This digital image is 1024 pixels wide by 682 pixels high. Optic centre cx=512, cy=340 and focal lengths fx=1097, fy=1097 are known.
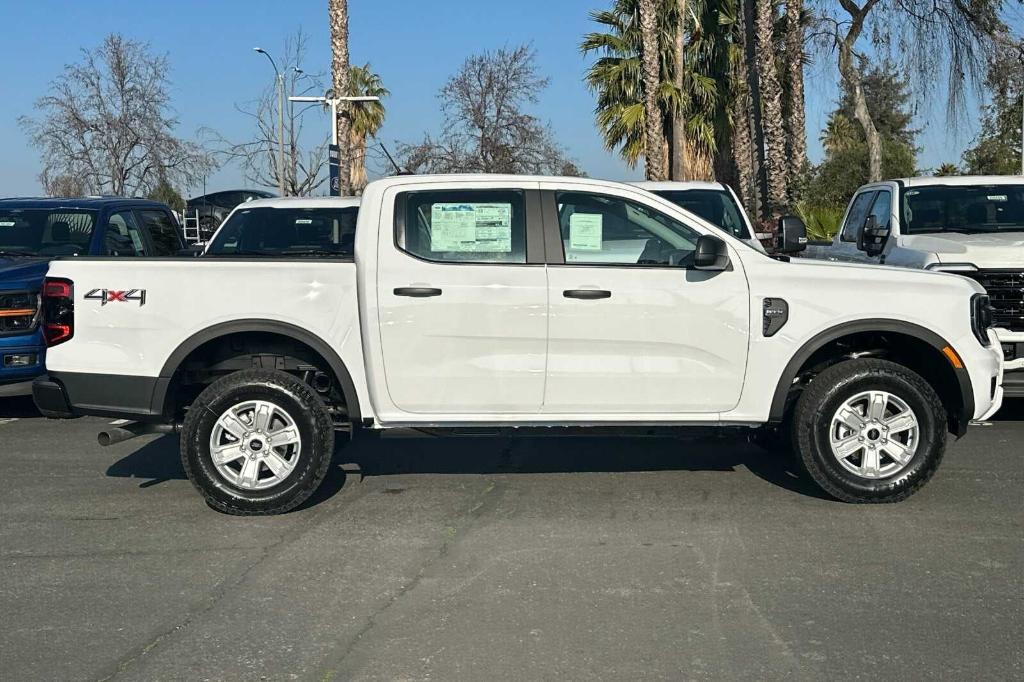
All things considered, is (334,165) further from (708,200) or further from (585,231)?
(585,231)

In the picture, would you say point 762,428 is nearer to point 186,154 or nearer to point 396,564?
point 396,564

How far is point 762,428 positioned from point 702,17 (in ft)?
88.8

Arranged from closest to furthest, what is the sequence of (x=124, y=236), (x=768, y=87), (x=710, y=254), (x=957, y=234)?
(x=710, y=254)
(x=957, y=234)
(x=124, y=236)
(x=768, y=87)

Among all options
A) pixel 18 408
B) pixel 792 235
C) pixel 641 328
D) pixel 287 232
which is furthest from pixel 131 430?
pixel 18 408

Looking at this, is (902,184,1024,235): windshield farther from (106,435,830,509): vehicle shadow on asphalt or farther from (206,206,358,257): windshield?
(206,206,358,257): windshield

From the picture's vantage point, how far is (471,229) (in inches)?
251


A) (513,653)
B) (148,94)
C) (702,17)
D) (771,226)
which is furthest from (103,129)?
(513,653)

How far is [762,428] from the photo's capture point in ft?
22.3

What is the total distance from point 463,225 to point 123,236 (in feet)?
19.0

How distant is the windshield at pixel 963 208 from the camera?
33.6 ft

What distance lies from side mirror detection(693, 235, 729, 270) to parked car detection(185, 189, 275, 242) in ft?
84.6

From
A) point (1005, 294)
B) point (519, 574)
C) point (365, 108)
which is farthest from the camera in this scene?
point (365, 108)

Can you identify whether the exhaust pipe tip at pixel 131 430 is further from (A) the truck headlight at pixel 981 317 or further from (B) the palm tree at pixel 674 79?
(B) the palm tree at pixel 674 79

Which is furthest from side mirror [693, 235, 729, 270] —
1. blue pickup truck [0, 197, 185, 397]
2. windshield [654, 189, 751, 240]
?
blue pickup truck [0, 197, 185, 397]
